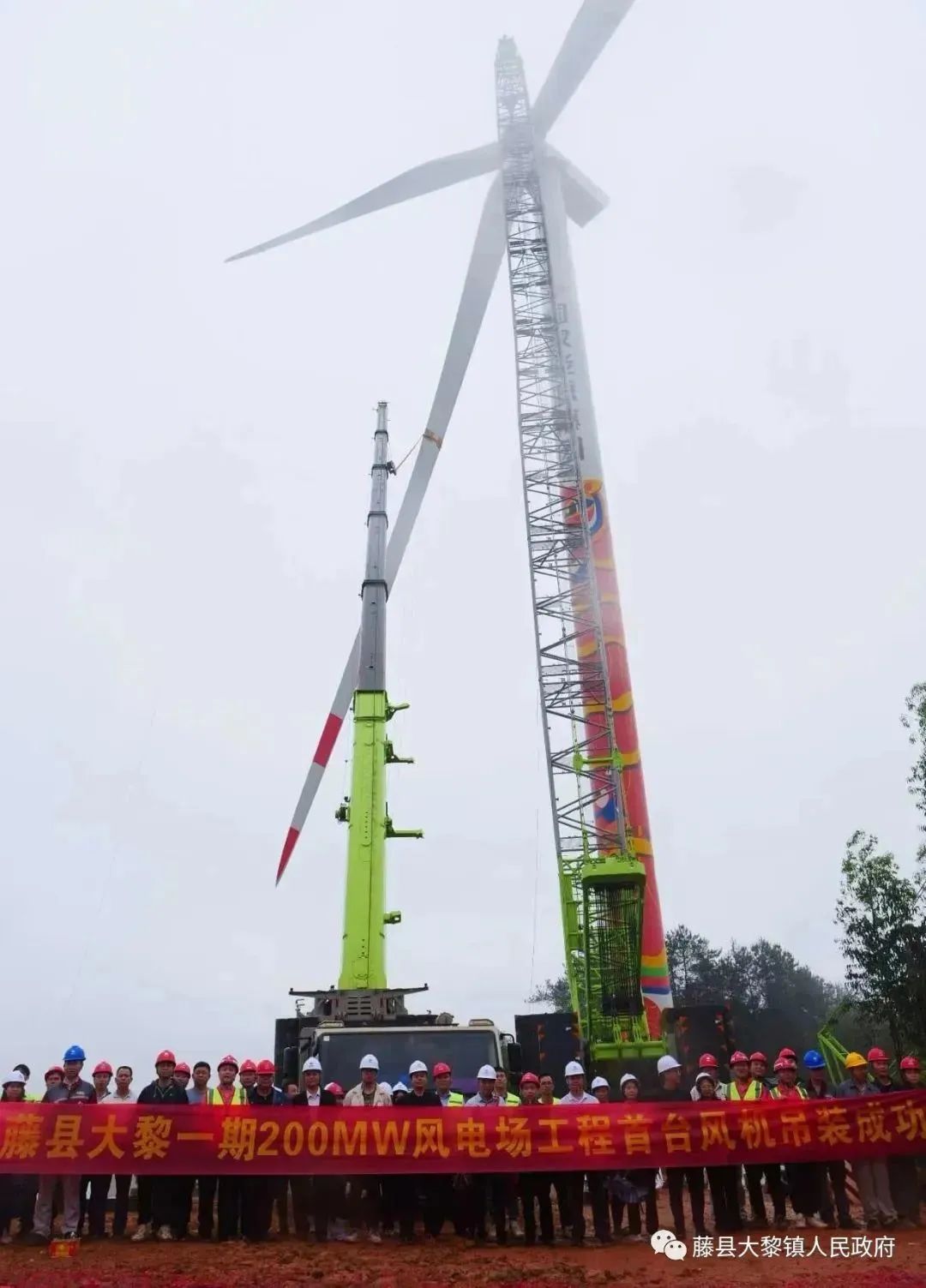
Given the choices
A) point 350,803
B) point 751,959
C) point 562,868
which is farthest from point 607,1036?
point 751,959

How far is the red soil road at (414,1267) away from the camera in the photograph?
7527mm

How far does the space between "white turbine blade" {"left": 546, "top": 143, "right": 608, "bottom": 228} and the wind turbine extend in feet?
0.12

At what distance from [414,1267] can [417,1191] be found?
1365mm

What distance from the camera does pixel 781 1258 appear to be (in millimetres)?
8664

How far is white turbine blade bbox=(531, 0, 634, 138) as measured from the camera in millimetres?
28047

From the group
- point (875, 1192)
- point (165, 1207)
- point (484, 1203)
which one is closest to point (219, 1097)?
point (165, 1207)

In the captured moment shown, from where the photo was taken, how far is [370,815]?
65.6 feet

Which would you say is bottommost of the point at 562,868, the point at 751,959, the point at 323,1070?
the point at 323,1070

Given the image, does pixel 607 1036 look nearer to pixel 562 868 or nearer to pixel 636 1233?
pixel 562 868

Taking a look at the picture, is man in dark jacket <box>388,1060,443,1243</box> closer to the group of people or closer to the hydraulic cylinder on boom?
the group of people

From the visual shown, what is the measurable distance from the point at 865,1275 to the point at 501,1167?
325 centimetres

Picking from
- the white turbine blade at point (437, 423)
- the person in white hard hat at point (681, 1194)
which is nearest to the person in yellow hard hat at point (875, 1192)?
the person in white hard hat at point (681, 1194)

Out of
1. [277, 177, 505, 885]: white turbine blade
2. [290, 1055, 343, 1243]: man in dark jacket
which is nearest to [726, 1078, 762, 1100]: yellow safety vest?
[290, 1055, 343, 1243]: man in dark jacket

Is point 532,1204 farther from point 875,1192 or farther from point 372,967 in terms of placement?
point 372,967
